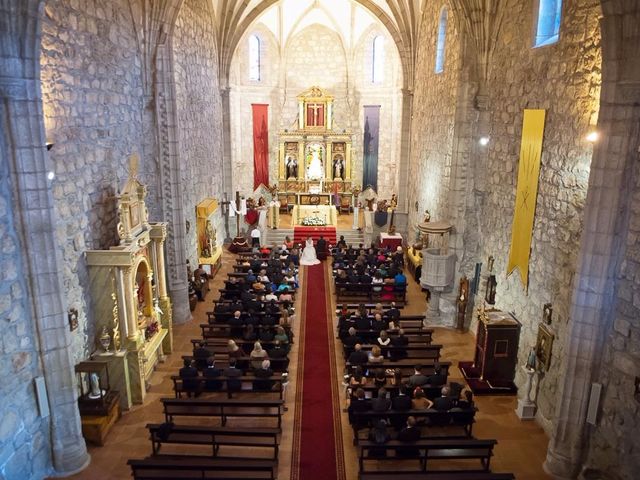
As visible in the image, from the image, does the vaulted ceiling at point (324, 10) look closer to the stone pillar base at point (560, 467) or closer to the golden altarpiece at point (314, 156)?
the golden altarpiece at point (314, 156)

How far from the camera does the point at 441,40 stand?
17.1m

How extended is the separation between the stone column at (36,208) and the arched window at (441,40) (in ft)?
42.9

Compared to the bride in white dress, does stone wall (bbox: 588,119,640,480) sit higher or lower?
higher

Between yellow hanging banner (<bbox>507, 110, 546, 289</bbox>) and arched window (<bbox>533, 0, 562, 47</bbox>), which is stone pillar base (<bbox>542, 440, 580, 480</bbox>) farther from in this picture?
arched window (<bbox>533, 0, 562, 47</bbox>)

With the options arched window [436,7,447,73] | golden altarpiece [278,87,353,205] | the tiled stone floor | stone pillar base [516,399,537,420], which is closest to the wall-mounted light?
stone pillar base [516,399,537,420]

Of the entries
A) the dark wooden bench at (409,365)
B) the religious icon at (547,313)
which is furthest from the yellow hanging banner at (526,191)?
the dark wooden bench at (409,365)

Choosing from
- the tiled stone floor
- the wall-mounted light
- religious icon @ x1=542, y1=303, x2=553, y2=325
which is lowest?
the tiled stone floor

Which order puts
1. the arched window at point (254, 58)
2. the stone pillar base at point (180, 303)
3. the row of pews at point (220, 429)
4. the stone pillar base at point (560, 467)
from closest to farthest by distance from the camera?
the row of pews at point (220, 429)
the stone pillar base at point (560, 467)
the stone pillar base at point (180, 303)
the arched window at point (254, 58)

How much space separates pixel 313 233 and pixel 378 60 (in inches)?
470

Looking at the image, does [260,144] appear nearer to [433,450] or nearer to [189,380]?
[189,380]

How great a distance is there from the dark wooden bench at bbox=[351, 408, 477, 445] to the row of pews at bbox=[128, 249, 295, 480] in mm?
1445

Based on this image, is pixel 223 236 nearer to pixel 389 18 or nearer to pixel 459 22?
pixel 389 18

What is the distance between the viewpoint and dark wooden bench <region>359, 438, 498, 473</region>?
824 centimetres

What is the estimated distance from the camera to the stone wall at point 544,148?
8805 mm
